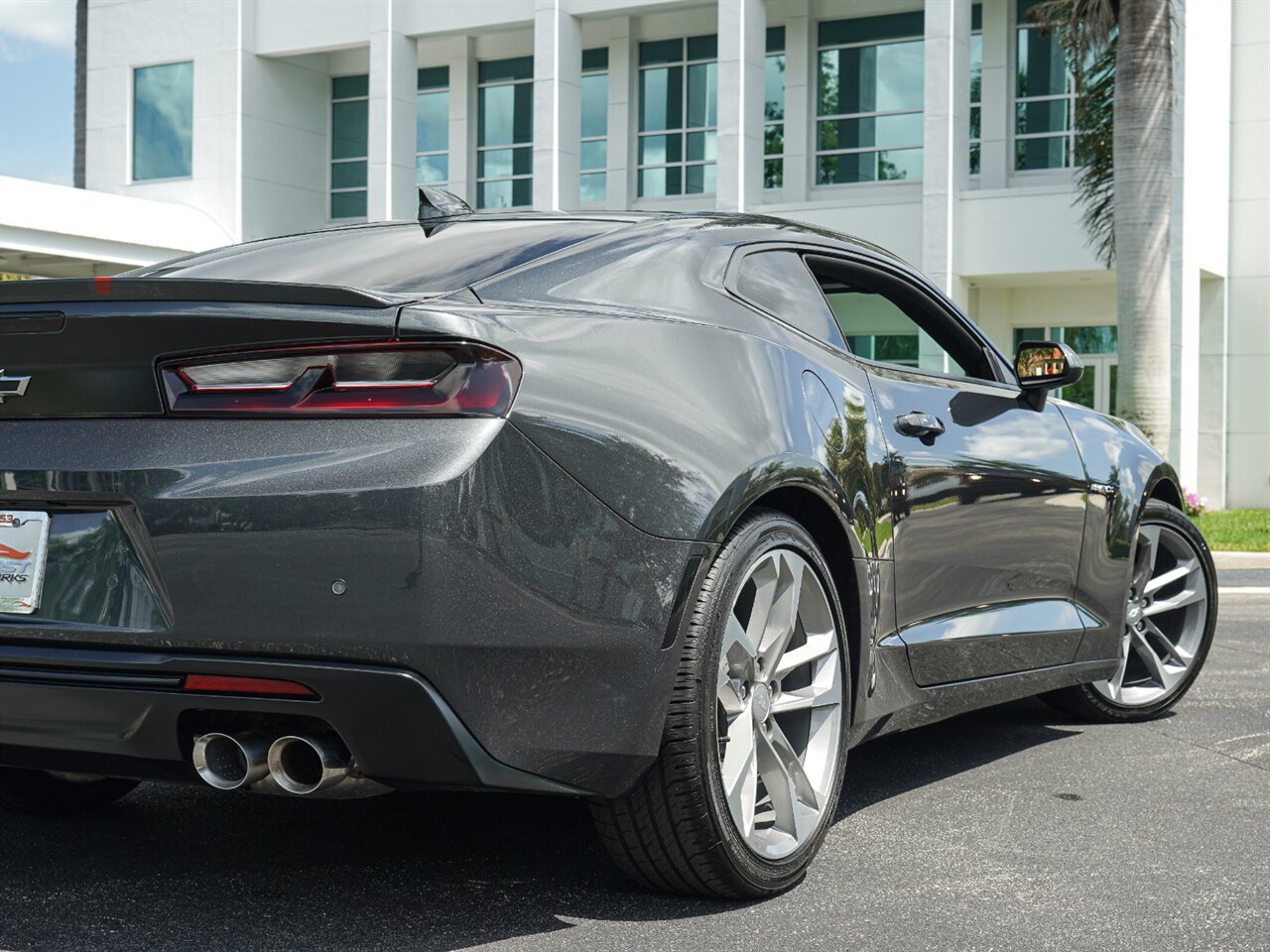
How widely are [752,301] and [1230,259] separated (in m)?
24.2

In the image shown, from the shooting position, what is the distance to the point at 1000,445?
4.64m

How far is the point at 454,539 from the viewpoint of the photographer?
2.89 metres

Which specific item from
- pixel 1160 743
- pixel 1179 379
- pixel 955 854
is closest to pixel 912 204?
pixel 1179 379

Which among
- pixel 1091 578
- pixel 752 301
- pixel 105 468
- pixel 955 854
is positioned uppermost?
pixel 752 301

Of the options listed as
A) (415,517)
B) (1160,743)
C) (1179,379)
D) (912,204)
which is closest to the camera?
(415,517)

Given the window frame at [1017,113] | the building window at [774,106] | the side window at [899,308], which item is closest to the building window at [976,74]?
the window frame at [1017,113]

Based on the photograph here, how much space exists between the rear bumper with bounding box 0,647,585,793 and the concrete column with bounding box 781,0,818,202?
27.0 metres

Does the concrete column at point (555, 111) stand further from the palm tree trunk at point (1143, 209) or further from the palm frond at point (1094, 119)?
the palm tree trunk at point (1143, 209)

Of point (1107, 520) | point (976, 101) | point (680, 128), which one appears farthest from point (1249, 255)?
point (1107, 520)

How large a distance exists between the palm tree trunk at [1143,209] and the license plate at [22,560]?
50.9 ft

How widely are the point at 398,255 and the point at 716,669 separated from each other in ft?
4.15

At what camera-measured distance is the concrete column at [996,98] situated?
27719mm

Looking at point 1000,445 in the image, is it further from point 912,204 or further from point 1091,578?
point 912,204

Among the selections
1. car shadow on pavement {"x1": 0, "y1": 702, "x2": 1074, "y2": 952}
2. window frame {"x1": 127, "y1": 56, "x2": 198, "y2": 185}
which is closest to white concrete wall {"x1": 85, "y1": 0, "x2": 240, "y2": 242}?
window frame {"x1": 127, "y1": 56, "x2": 198, "y2": 185}
